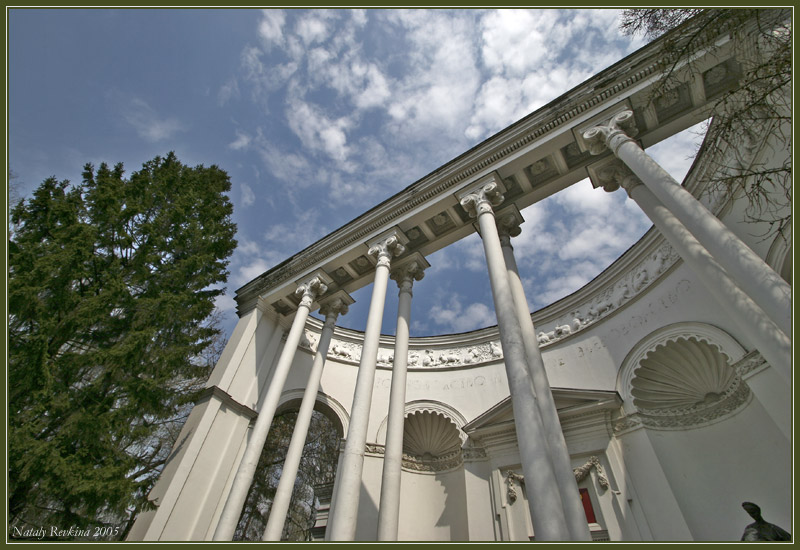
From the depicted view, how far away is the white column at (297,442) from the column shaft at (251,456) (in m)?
0.66

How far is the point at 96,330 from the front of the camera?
795 cm

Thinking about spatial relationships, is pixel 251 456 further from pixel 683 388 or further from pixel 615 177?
pixel 683 388

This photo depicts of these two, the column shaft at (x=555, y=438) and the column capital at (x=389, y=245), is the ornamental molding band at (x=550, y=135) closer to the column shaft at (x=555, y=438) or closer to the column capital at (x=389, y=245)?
the column capital at (x=389, y=245)

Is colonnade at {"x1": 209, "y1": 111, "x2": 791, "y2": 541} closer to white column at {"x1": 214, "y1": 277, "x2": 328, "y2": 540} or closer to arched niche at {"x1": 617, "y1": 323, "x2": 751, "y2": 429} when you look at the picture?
white column at {"x1": 214, "y1": 277, "x2": 328, "y2": 540}

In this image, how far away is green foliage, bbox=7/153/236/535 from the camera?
20.6 feet

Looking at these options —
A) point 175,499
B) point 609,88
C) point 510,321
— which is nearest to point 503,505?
point 510,321

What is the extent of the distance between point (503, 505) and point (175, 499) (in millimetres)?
8576

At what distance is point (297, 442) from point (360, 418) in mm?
2406

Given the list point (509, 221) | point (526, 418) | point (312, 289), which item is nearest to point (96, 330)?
point (312, 289)

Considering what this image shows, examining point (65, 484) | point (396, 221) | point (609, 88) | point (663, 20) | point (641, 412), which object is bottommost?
point (65, 484)

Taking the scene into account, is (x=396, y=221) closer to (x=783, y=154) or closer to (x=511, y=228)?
(x=511, y=228)

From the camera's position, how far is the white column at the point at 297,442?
802 cm

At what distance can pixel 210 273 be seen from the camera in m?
10.5

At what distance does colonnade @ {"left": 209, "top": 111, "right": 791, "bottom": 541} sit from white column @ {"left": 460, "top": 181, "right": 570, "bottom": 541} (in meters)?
0.01
